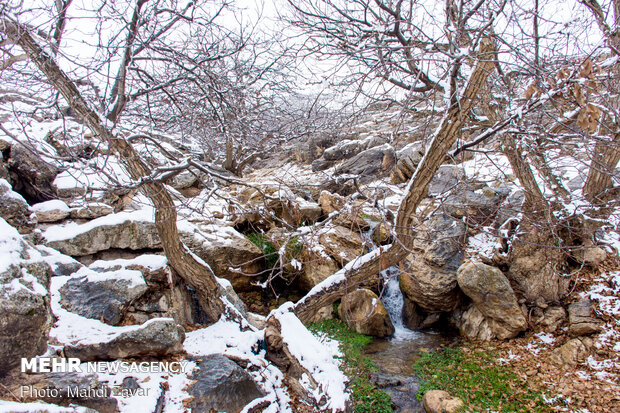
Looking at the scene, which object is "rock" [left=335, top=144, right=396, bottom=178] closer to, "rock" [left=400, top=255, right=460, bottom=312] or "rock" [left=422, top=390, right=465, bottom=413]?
"rock" [left=400, top=255, right=460, bottom=312]

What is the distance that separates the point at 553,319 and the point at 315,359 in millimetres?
4192

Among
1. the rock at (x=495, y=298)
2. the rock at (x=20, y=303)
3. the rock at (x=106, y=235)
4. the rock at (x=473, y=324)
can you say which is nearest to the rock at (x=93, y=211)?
the rock at (x=106, y=235)

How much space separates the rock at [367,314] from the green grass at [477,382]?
92cm

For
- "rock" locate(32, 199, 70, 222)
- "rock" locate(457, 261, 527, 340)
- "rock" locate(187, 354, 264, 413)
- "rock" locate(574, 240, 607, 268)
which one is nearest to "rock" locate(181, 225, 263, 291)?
"rock" locate(32, 199, 70, 222)

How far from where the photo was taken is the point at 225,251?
641 centimetres

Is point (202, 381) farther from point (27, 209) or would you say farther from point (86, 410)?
point (27, 209)

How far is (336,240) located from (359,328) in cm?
172

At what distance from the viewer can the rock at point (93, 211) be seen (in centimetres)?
557

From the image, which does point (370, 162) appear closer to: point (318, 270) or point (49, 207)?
point (318, 270)

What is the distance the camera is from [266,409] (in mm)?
3324

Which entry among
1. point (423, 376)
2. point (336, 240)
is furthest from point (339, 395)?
point (336, 240)

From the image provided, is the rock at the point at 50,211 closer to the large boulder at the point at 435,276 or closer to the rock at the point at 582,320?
the large boulder at the point at 435,276

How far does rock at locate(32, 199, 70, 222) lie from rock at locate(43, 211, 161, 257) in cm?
23

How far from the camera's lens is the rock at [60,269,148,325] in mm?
3721
